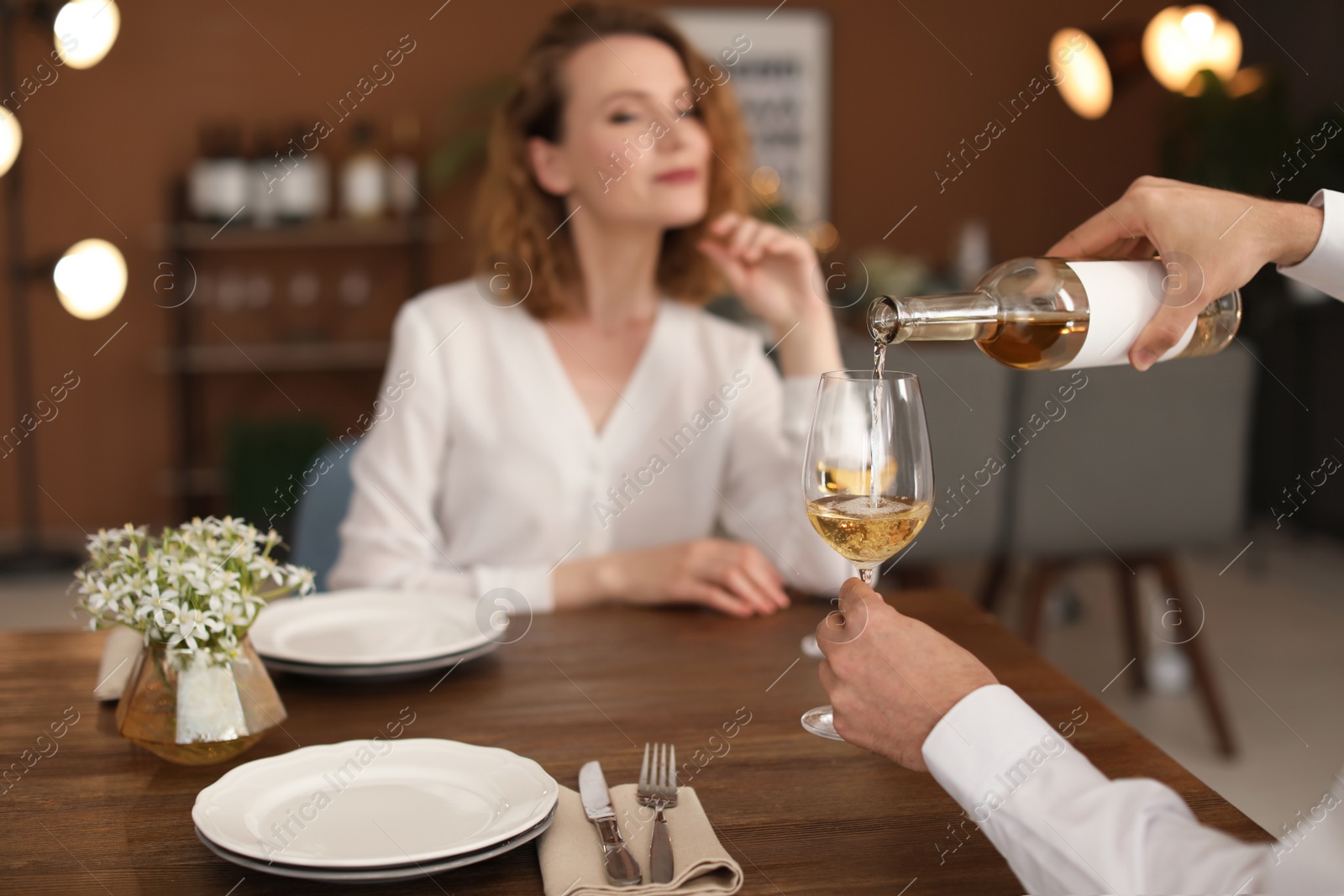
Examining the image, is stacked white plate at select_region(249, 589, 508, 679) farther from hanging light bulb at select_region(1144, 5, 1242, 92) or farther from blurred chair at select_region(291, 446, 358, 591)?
hanging light bulb at select_region(1144, 5, 1242, 92)

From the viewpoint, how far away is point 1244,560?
4.54m

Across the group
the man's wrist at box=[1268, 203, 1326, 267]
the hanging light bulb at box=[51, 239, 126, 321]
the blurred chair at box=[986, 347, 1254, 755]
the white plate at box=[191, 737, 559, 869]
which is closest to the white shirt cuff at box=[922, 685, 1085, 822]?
the white plate at box=[191, 737, 559, 869]

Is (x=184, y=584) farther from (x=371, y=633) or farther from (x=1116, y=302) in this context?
(x=1116, y=302)

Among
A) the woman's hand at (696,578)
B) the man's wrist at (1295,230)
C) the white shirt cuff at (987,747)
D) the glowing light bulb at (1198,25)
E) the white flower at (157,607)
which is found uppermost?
the glowing light bulb at (1198,25)

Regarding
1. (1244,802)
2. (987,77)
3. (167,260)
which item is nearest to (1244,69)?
(987,77)

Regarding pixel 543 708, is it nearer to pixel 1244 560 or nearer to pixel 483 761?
pixel 483 761

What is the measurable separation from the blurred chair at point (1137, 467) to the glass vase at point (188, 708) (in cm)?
218

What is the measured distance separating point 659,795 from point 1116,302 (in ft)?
1.67

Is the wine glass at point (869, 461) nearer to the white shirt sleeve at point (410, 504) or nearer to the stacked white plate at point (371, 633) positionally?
the stacked white plate at point (371, 633)

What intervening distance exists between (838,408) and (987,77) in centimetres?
494

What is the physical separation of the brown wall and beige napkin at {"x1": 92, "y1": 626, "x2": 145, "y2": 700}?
12.9ft

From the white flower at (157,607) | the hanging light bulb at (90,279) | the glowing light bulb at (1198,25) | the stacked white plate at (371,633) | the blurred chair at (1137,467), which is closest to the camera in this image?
the white flower at (157,607)

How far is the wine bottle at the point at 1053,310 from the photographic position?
906mm

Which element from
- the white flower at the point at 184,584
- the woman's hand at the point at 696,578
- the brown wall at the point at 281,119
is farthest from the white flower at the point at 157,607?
the brown wall at the point at 281,119
